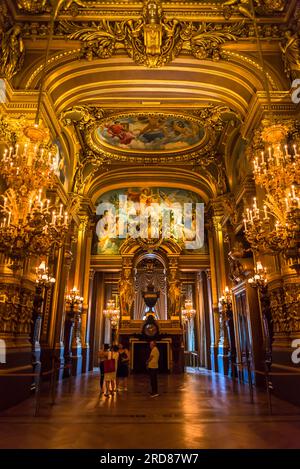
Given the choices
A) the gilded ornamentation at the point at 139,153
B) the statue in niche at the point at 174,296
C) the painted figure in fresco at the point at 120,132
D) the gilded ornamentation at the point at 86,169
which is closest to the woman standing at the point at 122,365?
the statue in niche at the point at 174,296

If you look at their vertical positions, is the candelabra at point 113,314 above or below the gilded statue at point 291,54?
below

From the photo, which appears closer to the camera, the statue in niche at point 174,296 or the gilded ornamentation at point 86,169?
the gilded ornamentation at point 86,169

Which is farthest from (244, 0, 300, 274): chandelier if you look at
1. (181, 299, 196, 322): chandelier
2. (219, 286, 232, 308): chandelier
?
(181, 299, 196, 322): chandelier

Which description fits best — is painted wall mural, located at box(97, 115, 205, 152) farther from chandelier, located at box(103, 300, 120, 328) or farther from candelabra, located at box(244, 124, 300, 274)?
chandelier, located at box(103, 300, 120, 328)

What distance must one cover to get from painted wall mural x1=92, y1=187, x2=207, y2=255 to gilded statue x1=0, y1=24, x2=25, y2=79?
1009 centimetres

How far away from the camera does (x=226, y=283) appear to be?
13.9 meters

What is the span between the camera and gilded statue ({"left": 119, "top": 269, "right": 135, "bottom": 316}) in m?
15.6

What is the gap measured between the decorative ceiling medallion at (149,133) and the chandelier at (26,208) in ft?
20.2

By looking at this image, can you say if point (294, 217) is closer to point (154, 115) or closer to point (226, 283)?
point (154, 115)

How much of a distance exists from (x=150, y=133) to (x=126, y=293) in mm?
7911

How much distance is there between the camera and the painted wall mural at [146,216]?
16906mm

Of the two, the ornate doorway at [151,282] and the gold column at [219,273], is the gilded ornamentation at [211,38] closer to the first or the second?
the gold column at [219,273]

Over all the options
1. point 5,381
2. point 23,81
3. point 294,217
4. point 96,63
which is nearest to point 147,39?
point 96,63

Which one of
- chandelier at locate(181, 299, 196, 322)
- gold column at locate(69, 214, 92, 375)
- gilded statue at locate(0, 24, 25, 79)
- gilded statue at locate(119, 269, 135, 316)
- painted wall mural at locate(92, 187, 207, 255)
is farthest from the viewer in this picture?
chandelier at locate(181, 299, 196, 322)
